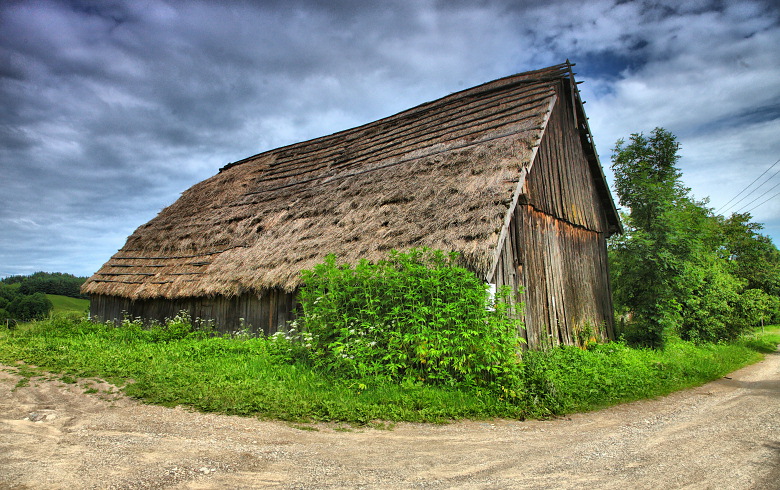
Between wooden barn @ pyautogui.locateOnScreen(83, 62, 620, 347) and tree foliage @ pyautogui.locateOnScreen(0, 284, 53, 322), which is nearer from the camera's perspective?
wooden barn @ pyautogui.locateOnScreen(83, 62, 620, 347)

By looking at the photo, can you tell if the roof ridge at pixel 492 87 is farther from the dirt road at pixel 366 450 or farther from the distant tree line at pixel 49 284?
the distant tree line at pixel 49 284

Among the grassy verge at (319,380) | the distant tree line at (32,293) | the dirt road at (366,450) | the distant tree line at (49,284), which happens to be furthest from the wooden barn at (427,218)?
the distant tree line at (49,284)

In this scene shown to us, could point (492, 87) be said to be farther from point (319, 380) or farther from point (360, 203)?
point (319, 380)

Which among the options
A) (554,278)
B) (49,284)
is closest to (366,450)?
(554,278)

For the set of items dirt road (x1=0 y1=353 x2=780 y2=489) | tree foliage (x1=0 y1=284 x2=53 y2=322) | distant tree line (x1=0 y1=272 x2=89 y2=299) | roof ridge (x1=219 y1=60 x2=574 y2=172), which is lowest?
dirt road (x1=0 y1=353 x2=780 y2=489)

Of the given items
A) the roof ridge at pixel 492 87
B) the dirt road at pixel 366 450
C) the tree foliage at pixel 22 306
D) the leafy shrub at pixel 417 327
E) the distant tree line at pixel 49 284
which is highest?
the roof ridge at pixel 492 87

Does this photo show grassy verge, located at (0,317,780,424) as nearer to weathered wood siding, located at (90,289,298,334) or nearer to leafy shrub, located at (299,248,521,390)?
leafy shrub, located at (299,248,521,390)

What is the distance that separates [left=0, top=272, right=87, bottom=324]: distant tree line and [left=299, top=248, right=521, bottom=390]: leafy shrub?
14562mm

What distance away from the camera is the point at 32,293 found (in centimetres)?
2919

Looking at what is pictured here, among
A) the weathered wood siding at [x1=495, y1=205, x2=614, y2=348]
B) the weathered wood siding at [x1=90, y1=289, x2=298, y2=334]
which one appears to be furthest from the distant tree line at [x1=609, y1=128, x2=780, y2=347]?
the weathered wood siding at [x1=90, y1=289, x2=298, y2=334]

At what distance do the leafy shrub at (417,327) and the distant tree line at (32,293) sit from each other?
14562mm

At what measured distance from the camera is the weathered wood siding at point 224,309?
10.5 m

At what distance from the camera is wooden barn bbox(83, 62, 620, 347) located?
27.9 feet

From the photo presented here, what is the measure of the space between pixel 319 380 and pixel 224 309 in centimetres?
658
